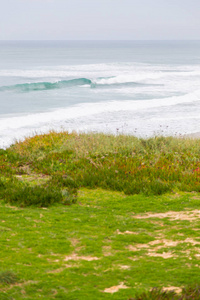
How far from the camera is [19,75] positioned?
5391 cm

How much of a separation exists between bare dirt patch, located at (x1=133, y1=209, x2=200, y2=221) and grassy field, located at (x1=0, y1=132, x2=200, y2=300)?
2cm

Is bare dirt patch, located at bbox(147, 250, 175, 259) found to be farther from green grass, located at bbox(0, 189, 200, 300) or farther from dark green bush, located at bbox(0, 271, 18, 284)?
dark green bush, located at bbox(0, 271, 18, 284)

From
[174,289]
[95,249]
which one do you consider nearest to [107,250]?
[95,249]

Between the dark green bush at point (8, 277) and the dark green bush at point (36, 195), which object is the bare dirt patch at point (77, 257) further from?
the dark green bush at point (36, 195)

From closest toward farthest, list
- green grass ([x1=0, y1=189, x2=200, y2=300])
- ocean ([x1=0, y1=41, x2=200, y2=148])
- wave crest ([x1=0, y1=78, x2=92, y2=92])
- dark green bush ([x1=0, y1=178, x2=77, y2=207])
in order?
1. green grass ([x1=0, y1=189, x2=200, y2=300])
2. dark green bush ([x1=0, y1=178, x2=77, y2=207])
3. ocean ([x1=0, y1=41, x2=200, y2=148])
4. wave crest ([x1=0, y1=78, x2=92, y2=92])

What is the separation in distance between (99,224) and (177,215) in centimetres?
130

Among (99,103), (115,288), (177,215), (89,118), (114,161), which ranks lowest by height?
(177,215)

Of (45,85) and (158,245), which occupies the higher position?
(45,85)

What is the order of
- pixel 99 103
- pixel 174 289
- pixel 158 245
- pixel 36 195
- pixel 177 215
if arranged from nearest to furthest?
pixel 174 289 < pixel 158 245 < pixel 177 215 < pixel 36 195 < pixel 99 103

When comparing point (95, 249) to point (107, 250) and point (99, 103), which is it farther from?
point (99, 103)

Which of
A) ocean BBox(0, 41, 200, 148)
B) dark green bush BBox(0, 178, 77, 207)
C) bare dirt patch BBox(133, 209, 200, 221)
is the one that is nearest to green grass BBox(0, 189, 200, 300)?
bare dirt patch BBox(133, 209, 200, 221)

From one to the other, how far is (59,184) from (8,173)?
1653 mm

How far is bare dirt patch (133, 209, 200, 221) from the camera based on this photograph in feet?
18.7

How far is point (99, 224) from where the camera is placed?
5.45m
